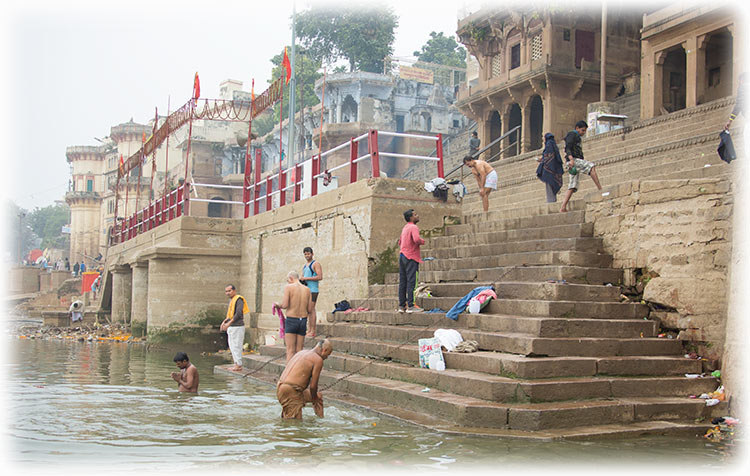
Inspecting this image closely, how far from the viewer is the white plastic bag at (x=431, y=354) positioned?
26.0ft

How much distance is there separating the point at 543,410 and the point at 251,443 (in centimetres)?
248

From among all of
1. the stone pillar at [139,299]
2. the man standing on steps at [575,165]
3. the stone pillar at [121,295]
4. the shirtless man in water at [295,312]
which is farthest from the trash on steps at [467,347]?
the stone pillar at [121,295]

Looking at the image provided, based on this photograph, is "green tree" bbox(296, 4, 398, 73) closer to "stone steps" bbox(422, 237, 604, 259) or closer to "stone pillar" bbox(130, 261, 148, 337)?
"stone pillar" bbox(130, 261, 148, 337)

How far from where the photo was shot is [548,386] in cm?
674

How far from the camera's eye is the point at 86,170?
74812 millimetres

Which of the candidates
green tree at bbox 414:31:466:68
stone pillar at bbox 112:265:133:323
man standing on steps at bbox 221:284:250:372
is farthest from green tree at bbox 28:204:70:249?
man standing on steps at bbox 221:284:250:372

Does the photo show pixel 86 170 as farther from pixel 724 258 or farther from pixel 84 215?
pixel 724 258

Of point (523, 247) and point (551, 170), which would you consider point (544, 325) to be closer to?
point (523, 247)

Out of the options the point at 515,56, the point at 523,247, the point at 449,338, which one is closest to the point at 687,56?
the point at 515,56

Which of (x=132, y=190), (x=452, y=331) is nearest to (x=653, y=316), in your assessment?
(x=452, y=331)

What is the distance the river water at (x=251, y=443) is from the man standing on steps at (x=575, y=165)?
14.1ft

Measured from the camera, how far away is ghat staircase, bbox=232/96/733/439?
6668mm

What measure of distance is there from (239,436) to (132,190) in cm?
6133

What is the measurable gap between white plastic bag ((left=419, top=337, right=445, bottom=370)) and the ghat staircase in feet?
0.31
